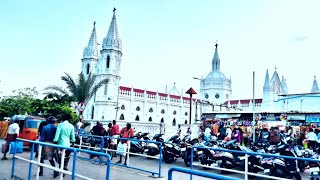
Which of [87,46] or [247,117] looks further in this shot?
[87,46]

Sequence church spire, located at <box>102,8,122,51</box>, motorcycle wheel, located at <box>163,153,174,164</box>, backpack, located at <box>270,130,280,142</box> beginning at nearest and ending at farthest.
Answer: motorcycle wheel, located at <box>163,153,174,164</box> → backpack, located at <box>270,130,280,142</box> → church spire, located at <box>102,8,122,51</box>

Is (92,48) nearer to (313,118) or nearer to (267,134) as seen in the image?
(313,118)

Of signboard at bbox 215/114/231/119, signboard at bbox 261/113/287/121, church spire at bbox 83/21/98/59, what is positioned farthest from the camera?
church spire at bbox 83/21/98/59

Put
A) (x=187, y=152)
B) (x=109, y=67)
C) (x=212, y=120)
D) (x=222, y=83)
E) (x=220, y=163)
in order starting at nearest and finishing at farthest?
1. (x=220, y=163)
2. (x=187, y=152)
3. (x=212, y=120)
4. (x=109, y=67)
5. (x=222, y=83)

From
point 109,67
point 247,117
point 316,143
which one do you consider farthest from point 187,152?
point 109,67

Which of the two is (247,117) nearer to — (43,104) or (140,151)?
(140,151)

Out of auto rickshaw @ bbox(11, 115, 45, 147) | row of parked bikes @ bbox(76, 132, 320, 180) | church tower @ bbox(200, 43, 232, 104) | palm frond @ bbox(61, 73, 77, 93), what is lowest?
row of parked bikes @ bbox(76, 132, 320, 180)

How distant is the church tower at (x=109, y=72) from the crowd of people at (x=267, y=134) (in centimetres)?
3567

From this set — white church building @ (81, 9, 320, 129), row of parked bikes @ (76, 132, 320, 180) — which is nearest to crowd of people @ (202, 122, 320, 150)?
row of parked bikes @ (76, 132, 320, 180)

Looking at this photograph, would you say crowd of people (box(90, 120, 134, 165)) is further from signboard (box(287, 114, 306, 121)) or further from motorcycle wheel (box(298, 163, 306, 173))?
signboard (box(287, 114, 306, 121))

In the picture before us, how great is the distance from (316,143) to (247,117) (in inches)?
257

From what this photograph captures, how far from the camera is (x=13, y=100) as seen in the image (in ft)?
128

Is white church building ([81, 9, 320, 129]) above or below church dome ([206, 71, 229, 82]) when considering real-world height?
below

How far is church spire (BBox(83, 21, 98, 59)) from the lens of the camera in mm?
61428
